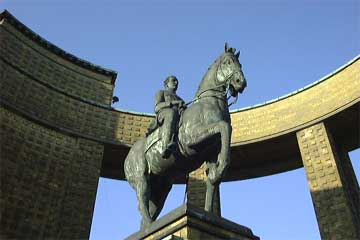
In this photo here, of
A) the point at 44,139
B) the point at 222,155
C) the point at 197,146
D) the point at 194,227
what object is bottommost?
the point at 194,227

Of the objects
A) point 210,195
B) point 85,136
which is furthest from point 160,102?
point 85,136

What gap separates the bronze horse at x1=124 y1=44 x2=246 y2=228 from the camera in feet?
16.4

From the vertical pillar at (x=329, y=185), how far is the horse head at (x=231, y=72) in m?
7.22

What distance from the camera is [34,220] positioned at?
36.7ft

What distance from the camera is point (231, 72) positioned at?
18.0 ft

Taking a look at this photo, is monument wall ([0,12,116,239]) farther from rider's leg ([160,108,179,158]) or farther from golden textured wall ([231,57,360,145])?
rider's leg ([160,108,179,158])

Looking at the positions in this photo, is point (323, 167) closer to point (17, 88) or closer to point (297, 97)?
point (297, 97)

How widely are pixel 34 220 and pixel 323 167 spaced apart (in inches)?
325

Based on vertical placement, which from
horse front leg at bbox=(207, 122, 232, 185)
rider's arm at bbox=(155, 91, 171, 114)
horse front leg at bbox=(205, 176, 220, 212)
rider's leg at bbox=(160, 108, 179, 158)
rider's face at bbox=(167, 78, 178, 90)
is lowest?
horse front leg at bbox=(205, 176, 220, 212)

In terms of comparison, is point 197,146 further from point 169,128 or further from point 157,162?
point 157,162

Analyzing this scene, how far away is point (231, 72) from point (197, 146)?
1.11 meters

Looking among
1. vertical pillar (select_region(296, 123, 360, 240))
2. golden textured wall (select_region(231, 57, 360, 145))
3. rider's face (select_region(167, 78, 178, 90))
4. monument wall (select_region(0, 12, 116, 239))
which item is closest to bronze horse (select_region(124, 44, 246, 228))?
rider's face (select_region(167, 78, 178, 90))

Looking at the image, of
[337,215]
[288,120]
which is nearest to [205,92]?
[337,215]

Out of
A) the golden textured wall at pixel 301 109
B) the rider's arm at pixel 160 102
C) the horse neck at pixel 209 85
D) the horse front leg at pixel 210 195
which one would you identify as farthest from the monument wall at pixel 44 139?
the horse front leg at pixel 210 195
